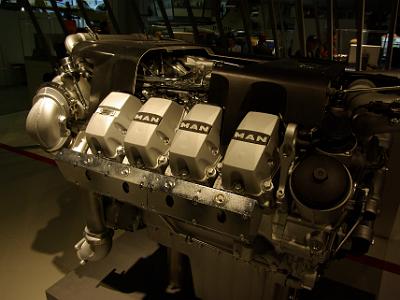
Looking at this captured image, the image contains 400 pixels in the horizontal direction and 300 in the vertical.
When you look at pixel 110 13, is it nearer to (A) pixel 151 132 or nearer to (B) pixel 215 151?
(A) pixel 151 132

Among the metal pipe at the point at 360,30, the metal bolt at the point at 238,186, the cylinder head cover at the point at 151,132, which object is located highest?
the metal pipe at the point at 360,30

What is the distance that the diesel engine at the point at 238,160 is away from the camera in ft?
3.45

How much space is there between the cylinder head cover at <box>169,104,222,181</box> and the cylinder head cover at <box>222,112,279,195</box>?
0.29ft

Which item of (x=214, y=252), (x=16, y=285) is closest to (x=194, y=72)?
(x=214, y=252)

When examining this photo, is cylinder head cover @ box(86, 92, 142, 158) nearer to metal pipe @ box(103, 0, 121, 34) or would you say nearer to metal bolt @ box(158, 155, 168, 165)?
metal bolt @ box(158, 155, 168, 165)

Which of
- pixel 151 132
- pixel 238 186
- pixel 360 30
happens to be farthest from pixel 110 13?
pixel 238 186

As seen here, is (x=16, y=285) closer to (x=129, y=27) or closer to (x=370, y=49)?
(x=370, y=49)

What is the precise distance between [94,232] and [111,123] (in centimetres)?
56

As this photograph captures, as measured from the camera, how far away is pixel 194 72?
163cm

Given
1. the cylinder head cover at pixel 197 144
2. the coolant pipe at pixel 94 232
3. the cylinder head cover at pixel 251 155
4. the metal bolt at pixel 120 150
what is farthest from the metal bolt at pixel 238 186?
the coolant pipe at pixel 94 232

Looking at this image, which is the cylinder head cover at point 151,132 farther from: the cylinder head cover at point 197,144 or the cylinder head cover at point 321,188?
the cylinder head cover at point 321,188

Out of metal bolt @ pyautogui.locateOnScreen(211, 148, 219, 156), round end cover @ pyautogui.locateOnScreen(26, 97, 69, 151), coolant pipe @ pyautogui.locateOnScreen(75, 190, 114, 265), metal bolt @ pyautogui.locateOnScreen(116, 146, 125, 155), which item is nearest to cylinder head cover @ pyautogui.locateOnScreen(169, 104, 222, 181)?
metal bolt @ pyautogui.locateOnScreen(211, 148, 219, 156)

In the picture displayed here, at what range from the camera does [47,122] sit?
145 centimetres

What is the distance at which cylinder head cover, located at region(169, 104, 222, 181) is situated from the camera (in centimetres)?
109
